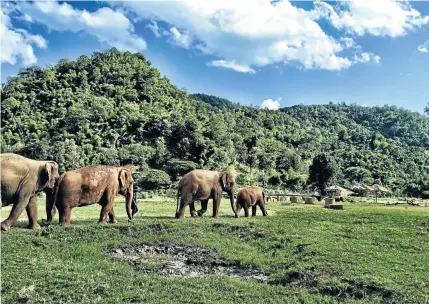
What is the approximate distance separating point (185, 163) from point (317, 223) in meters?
65.1

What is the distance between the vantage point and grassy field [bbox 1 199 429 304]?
10.5m

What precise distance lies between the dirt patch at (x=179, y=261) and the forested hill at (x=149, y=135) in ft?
184

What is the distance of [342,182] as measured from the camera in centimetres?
11031

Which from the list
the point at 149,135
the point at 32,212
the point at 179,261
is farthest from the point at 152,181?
the point at 179,261

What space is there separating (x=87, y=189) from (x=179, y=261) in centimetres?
553

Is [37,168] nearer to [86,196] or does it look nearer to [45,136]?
[86,196]

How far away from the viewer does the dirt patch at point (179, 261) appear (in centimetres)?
1345

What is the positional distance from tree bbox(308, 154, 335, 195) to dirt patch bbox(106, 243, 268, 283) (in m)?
61.9

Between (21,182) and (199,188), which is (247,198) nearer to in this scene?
(199,188)

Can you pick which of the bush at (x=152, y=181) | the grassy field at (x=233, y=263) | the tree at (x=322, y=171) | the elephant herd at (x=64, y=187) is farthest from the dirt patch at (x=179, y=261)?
the tree at (x=322, y=171)

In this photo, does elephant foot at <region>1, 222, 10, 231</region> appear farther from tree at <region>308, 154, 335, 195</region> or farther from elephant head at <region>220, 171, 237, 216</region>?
tree at <region>308, 154, 335, 195</region>

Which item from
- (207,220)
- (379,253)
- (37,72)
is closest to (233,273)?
(379,253)

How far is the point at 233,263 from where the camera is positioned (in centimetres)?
1459

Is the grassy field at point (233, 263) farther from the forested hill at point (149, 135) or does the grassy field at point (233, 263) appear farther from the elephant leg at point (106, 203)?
the forested hill at point (149, 135)
